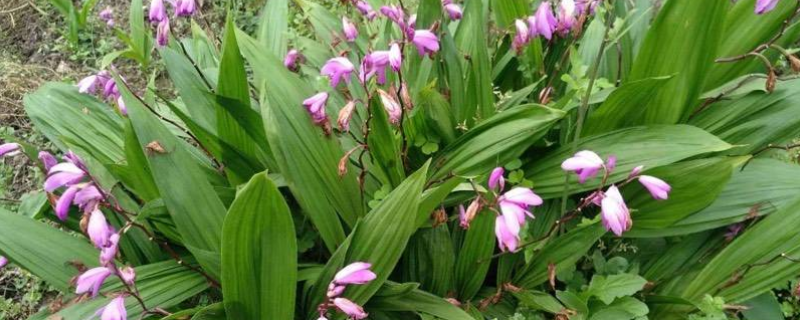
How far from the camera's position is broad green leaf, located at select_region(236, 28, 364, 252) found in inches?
70.2

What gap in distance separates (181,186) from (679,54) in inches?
61.6

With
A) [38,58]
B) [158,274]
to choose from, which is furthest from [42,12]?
[158,274]

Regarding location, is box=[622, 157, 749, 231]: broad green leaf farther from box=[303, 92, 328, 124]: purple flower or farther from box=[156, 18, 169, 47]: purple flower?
box=[156, 18, 169, 47]: purple flower

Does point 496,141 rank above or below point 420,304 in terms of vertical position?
above

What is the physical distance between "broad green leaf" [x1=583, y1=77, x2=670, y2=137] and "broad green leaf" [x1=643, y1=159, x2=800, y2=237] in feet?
1.17

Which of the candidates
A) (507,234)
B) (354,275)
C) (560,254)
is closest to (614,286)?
(560,254)

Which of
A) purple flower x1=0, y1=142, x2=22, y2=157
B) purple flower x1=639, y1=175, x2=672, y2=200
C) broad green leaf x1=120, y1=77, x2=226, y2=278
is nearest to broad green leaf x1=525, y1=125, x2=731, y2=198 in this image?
purple flower x1=639, y1=175, x2=672, y2=200

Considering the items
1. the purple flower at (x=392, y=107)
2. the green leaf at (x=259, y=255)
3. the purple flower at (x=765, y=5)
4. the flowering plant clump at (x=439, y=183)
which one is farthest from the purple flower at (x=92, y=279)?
the purple flower at (x=765, y=5)

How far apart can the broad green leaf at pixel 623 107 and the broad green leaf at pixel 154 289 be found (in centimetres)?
135

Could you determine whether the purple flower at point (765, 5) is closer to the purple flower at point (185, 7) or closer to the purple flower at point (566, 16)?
the purple flower at point (566, 16)

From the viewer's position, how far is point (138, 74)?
3572mm

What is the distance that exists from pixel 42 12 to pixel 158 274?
2897 millimetres

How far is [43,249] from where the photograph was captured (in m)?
1.77

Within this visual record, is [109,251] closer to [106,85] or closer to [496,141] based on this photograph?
[106,85]
